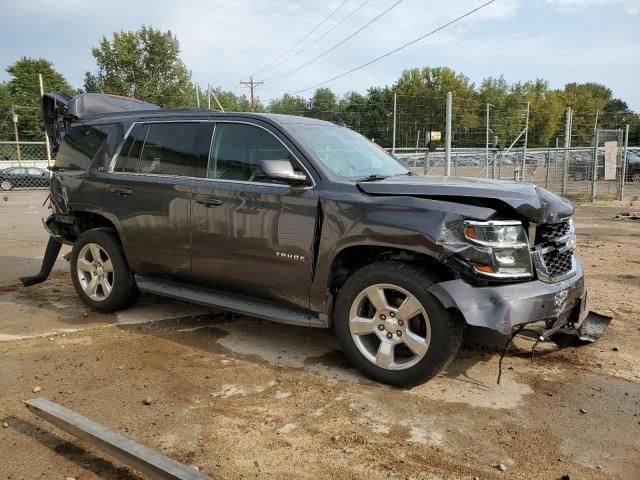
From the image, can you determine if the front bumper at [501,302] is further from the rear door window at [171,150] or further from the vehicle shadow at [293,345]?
the rear door window at [171,150]

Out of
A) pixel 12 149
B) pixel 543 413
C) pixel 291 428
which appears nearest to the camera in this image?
pixel 291 428

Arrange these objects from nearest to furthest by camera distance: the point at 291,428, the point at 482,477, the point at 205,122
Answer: the point at 482,477 → the point at 291,428 → the point at 205,122

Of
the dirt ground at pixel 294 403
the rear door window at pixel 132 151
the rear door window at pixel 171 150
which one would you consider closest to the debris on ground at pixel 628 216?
the dirt ground at pixel 294 403

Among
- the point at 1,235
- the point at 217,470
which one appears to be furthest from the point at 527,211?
the point at 1,235

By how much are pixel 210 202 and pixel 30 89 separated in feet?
163

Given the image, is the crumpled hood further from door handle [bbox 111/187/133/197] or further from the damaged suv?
door handle [bbox 111/187/133/197]

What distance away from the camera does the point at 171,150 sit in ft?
15.4

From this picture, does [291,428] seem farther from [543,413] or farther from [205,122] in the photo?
[205,122]

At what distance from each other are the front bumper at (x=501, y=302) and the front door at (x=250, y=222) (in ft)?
3.49

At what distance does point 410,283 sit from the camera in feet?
11.1

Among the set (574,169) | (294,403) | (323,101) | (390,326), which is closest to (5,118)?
(323,101)

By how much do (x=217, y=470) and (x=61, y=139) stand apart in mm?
4578

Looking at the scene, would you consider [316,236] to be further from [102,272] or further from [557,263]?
[102,272]

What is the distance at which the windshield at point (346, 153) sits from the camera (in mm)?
4086
